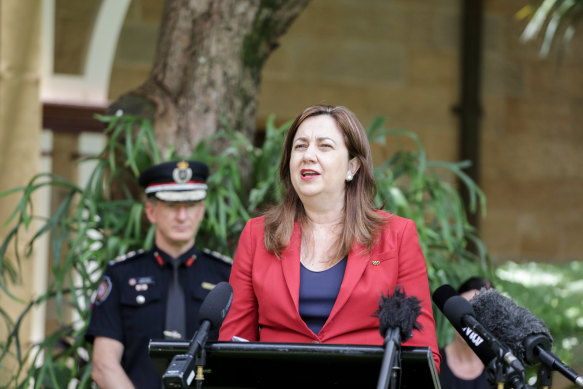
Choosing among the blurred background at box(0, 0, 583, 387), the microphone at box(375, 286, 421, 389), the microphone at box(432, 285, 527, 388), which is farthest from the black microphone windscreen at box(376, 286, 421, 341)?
the blurred background at box(0, 0, 583, 387)

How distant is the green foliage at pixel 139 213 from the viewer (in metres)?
4.32

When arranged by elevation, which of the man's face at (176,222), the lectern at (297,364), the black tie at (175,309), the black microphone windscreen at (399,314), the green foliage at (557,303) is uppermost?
the black microphone windscreen at (399,314)

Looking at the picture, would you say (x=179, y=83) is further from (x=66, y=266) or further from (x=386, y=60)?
(x=386, y=60)

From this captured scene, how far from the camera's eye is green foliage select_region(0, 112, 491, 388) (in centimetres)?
432

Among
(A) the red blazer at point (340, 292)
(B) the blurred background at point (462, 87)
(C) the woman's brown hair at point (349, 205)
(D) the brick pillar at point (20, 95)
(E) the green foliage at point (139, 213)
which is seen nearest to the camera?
(A) the red blazer at point (340, 292)

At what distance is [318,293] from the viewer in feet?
8.68

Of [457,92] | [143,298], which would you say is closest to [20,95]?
[143,298]

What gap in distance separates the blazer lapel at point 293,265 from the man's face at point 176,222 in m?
1.18

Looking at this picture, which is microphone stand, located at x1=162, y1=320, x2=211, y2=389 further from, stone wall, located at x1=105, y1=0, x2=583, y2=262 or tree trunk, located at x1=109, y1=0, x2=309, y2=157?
stone wall, located at x1=105, y1=0, x2=583, y2=262

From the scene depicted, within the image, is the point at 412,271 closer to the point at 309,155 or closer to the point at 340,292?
the point at 340,292

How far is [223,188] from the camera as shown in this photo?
446 centimetres

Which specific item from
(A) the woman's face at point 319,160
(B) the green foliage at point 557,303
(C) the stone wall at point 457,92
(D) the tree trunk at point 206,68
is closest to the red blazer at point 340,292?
(A) the woman's face at point 319,160

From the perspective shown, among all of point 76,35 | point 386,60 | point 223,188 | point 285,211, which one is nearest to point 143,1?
point 76,35

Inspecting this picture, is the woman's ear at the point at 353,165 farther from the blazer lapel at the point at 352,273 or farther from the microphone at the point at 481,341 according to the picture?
the microphone at the point at 481,341
